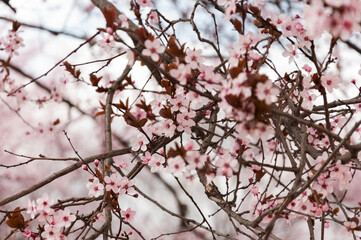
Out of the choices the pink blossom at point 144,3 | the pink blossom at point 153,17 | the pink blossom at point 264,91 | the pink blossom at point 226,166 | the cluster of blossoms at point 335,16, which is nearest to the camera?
the cluster of blossoms at point 335,16

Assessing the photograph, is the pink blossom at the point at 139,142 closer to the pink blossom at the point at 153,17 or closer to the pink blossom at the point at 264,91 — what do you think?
the pink blossom at the point at 153,17

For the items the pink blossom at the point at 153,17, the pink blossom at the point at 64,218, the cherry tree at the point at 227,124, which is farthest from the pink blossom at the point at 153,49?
the pink blossom at the point at 153,17

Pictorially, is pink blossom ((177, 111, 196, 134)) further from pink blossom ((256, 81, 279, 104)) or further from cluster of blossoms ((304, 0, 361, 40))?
cluster of blossoms ((304, 0, 361, 40))

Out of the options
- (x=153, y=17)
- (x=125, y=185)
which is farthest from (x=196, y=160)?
(x=153, y=17)

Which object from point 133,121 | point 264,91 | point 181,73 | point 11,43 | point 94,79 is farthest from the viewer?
point 11,43

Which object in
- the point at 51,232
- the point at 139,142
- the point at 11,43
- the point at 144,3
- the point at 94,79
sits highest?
the point at 11,43

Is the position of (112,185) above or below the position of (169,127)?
below

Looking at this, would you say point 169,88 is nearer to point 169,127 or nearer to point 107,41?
point 169,127

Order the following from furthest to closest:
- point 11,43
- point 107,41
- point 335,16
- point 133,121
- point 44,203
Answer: point 11,43
point 133,121
point 44,203
point 107,41
point 335,16

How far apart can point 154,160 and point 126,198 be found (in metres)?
5.60

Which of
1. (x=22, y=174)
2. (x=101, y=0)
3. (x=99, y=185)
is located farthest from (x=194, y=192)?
(x=99, y=185)

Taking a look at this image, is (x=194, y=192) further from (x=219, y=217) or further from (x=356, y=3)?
(x=356, y=3)

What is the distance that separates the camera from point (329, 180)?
4.20ft

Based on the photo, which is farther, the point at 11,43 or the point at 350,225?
the point at 11,43
